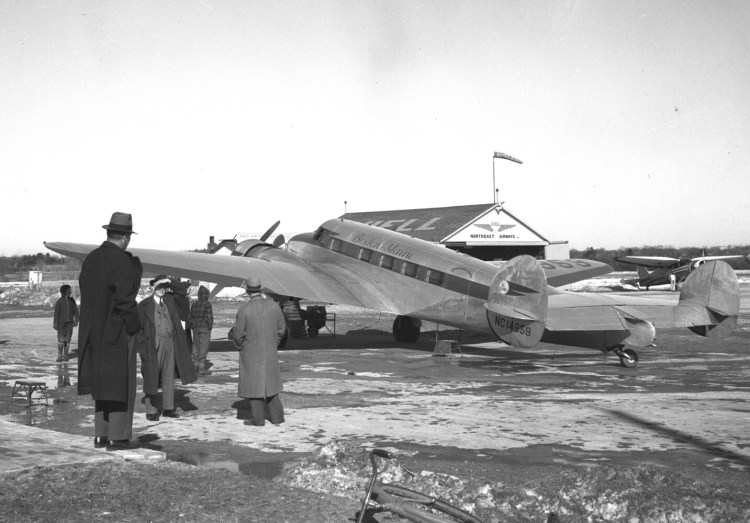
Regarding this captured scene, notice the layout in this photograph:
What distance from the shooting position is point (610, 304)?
1605 cm

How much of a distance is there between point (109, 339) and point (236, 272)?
13.6 metres

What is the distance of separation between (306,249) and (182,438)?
15.4 metres

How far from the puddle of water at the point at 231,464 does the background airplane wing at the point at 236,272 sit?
12.1 meters

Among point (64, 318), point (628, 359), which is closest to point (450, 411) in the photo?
point (628, 359)

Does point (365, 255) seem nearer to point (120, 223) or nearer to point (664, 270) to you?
point (120, 223)

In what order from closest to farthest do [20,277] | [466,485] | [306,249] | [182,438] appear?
[466,485] → [182,438] → [306,249] → [20,277]

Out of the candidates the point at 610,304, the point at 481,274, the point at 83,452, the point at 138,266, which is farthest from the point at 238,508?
the point at 481,274

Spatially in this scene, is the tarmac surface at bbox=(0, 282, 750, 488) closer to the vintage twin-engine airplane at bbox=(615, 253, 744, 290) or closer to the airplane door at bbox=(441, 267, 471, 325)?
the airplane door at bbox=(441, 267, 471, 325)

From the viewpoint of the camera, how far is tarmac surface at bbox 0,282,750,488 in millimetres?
8391

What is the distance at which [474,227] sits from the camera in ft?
155

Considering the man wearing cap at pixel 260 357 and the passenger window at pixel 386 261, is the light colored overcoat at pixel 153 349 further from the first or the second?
the passenger window at pixel 386 261

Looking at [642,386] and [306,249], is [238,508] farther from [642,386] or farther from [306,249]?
[306,249]

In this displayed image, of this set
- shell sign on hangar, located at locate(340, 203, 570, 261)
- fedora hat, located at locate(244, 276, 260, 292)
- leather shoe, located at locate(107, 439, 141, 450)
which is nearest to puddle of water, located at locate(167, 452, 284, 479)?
leather shoe, located at locate(107, 439, 141, 450)

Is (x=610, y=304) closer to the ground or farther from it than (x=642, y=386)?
farther from it
